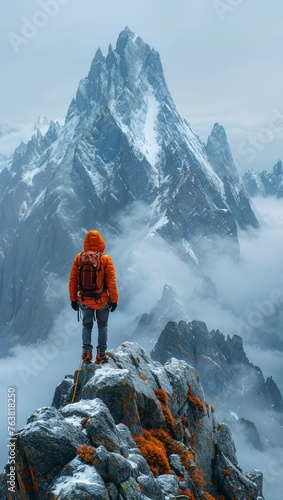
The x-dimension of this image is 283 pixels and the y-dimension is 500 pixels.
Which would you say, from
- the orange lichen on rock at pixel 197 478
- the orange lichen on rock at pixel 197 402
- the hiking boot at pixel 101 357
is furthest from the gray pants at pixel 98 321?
the orange lichen on rock at pixel 197 402

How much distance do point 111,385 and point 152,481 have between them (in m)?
4.85

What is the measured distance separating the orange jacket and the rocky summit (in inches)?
122

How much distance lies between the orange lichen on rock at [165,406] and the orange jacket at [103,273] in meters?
6.12

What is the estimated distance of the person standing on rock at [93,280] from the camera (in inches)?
822

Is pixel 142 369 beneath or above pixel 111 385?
above

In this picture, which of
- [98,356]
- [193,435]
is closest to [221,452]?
[193,435]

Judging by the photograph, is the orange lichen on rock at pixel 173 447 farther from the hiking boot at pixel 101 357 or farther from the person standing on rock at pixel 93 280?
the person standing on rock at pixel 93 280

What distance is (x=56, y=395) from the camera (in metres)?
30.1

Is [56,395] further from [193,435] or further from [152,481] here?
[152,481]

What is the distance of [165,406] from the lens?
2439cm

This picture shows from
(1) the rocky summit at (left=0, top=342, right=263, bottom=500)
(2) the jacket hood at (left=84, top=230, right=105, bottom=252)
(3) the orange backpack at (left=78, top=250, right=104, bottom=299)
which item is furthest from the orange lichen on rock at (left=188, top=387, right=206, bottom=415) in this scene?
(2) the jacket hood at (left=84, top=230, right=105, bottom=252)

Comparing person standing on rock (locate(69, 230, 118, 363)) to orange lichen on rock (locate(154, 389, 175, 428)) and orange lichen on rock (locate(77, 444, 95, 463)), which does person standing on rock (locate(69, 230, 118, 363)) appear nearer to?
orange lichen on rock (locate(154, 389, 175, 428))

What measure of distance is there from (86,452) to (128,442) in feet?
11.6

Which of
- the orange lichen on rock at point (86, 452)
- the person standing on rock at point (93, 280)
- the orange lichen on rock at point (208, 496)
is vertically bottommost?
the orange lichen on rock at point (208, 496)
